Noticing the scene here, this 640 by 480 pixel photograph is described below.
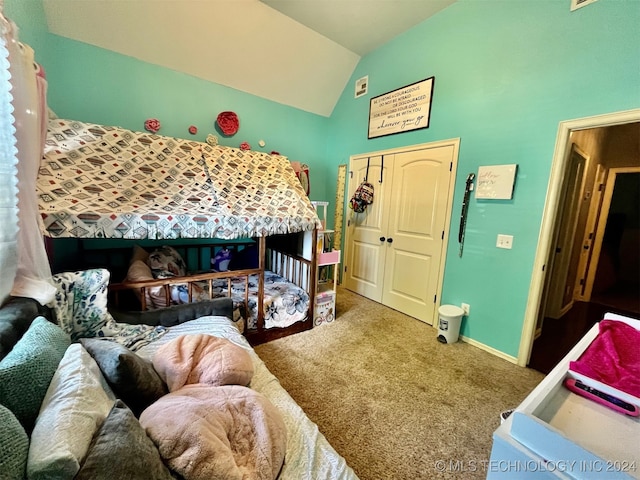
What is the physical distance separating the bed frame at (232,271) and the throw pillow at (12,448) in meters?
1.32

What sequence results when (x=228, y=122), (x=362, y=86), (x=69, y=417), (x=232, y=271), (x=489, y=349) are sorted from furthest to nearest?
(x=362, y=86)
(x=228, y=122)
(x=489, y=349)
(x=232, y=271)
(x=69, y=417)

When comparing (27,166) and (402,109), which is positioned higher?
(402,109)

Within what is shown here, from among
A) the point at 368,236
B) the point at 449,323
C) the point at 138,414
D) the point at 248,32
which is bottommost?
the point at 449,323

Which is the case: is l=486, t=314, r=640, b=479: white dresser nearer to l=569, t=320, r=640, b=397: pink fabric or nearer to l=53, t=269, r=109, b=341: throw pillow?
l=569, t=320, r=640, b=397: pink fabric

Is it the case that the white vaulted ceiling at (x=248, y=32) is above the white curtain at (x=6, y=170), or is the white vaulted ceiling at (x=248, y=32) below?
above

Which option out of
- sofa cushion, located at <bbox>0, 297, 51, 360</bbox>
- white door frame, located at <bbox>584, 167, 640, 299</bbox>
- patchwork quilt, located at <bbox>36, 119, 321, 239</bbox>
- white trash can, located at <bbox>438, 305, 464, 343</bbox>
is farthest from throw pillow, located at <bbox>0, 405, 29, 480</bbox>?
white door frame, located at <bbox>584, 167, 640, 299</bbox>

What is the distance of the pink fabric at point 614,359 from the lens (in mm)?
862

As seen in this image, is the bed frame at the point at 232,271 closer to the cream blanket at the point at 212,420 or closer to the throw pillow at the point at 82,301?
the throw pillow at the point at 82,301

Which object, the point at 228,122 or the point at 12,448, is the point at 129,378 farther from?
the point at 228,122

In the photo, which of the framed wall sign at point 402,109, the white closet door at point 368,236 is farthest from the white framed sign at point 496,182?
the white closet door at point 368,236

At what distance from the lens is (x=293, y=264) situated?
9.57 ft

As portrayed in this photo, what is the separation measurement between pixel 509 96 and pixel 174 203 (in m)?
2.95

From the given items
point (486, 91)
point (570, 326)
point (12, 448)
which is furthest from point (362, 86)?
point (12, 448)

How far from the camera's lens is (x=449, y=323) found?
2463 millimetres
